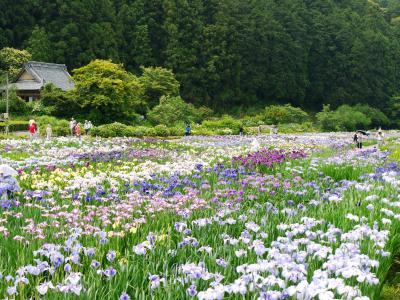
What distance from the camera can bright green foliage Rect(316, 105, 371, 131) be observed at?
4497 cm

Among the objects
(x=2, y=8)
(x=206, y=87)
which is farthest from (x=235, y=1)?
(x=2, y=8)

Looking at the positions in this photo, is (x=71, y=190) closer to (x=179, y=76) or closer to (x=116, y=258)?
(x=116, y=258)

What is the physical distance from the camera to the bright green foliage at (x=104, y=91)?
30.8m

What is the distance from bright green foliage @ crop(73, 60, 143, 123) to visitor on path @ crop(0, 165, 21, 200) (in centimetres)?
2477

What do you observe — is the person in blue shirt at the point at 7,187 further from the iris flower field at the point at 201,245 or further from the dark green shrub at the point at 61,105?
the dark green shrub at the point at 61,105

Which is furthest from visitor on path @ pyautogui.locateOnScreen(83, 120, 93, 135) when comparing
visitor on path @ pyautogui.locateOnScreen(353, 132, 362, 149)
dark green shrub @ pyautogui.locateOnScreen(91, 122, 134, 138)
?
visitor on path @ pyautogui.locateOnScreen(353, 132, 362, 149)

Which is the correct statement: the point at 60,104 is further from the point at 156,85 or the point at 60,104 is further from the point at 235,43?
the point at 235,43

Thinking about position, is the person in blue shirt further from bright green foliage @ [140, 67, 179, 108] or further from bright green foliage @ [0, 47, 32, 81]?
bright green foliage @ [0, 47, 32, 81]

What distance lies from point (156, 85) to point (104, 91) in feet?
35.9

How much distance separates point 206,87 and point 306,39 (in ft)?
67.0

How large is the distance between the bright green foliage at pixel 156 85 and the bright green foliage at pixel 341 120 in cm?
1500

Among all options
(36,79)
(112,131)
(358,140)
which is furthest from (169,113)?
(358,140)

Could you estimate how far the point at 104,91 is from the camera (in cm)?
3122

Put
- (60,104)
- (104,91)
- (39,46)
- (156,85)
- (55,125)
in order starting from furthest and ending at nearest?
(39,46) < (156,85) < (60,104) < (104,91) < (55,125)
